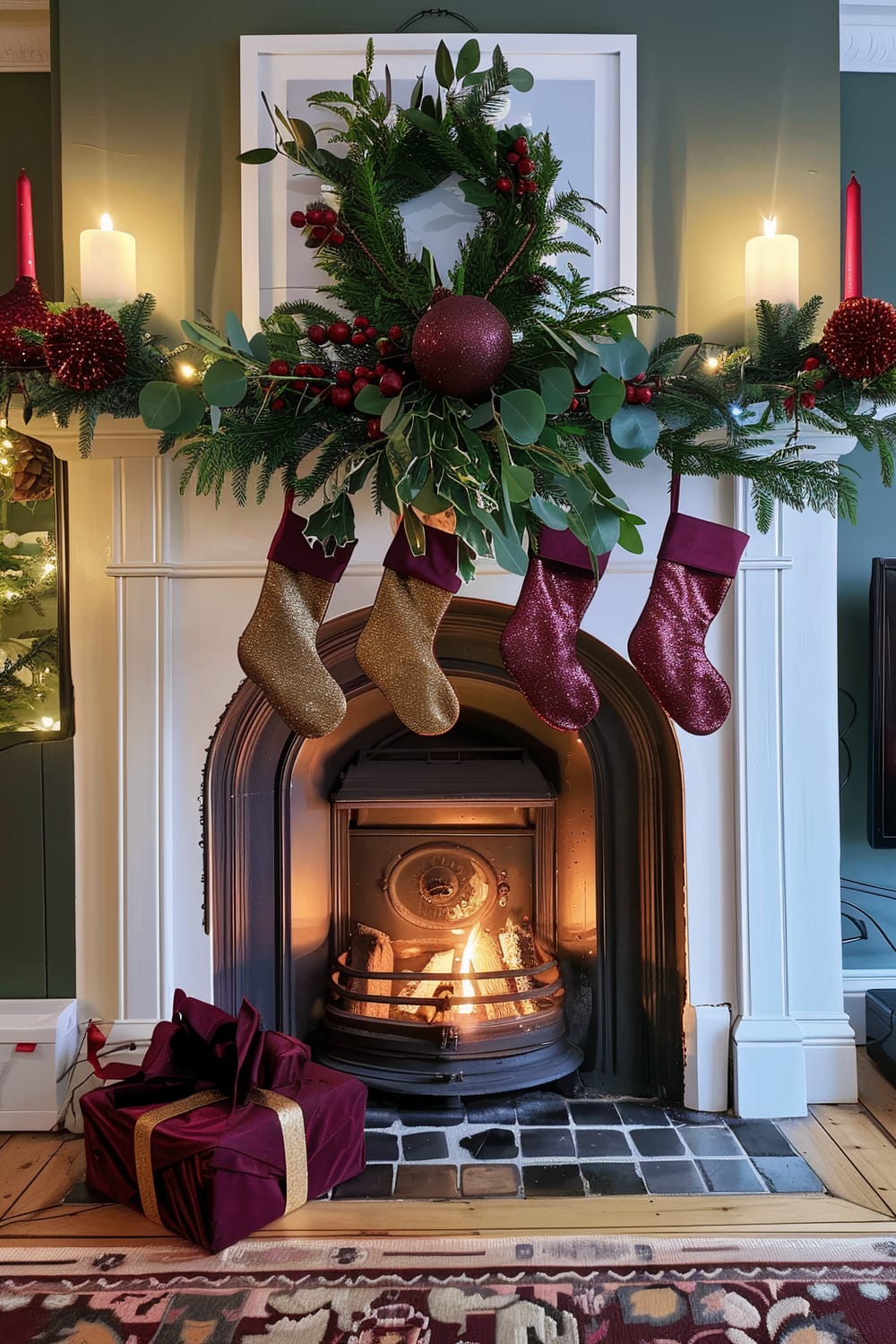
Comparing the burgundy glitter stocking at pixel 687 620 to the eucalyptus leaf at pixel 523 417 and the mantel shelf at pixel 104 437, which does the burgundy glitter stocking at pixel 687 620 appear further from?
the mantel shelf at pixel 104 437

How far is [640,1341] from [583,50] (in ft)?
7.45

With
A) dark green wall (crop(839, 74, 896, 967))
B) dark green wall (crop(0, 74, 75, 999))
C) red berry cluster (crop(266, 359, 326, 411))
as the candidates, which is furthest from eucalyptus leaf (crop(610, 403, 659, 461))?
dark green wall (crop(0, 74, 75, 999))

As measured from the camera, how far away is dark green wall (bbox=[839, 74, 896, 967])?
7.54ft

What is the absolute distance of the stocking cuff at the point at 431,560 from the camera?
1674 mm

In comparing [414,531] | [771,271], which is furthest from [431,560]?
[771,271]

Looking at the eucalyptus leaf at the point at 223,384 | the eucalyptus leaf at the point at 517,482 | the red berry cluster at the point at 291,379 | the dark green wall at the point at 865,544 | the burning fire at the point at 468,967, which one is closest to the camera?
the eucalyptus leaf at the point at 517,482

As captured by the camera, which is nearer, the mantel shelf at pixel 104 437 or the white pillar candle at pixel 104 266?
the white pillar candle at pixel 104 266

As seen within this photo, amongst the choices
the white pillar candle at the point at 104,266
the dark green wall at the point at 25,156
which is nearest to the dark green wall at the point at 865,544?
the white pillar candle at the point at 104,266

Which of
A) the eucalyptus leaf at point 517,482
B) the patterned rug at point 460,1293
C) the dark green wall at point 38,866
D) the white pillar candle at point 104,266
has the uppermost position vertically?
the white pillar candle at point 104,266

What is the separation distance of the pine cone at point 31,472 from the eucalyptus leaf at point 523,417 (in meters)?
1.25

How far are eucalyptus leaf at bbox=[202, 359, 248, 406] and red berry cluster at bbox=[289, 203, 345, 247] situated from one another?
0.35 metres

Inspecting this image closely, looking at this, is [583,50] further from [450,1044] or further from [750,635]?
[450,1044]

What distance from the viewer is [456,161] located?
1651 millimetres

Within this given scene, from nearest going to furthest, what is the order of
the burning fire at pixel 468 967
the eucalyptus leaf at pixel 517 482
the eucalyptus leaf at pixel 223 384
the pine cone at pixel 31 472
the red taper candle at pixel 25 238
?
1. the eucalyptus leaf at pixel 517 482
2. the eucalyptus leaf at pixel 223 384
3. the red taper candle at pixel 25 238
4. the pine cone at pixel 31 472
5. the burning fire at pixel 468 967
